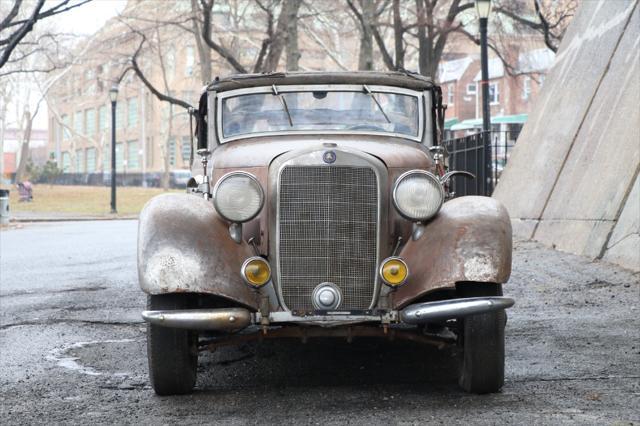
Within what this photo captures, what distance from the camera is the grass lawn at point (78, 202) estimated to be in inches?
1512

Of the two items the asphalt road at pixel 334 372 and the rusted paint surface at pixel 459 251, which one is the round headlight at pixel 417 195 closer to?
the rusted paint surface at pixel 459 251

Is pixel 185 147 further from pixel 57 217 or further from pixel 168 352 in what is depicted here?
pixel 168 352

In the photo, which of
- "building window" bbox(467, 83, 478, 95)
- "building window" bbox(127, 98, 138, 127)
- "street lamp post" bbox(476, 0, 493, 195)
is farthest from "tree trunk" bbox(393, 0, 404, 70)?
"building window" bbox(127, 98, 138, 127)

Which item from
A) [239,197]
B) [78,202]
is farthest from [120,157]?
[239,197]

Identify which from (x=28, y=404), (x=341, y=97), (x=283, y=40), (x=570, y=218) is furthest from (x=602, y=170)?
(x=283, y=40)

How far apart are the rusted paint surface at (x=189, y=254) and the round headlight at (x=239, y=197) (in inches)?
4.4

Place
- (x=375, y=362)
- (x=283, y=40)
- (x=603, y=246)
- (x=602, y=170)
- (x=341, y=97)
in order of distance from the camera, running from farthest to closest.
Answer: (x=283, y=40)
(x=602, y=170)
(x=603, y=246)
(x=341, y=97)
(x=375, y=362)

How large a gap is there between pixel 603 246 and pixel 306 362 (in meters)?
5.88

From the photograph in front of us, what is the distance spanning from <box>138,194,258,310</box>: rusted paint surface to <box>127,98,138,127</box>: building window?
7578 centimetres

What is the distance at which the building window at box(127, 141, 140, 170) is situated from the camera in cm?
8271

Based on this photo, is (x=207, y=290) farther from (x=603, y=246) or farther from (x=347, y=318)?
(x=603, y=246)

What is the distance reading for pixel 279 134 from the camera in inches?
264

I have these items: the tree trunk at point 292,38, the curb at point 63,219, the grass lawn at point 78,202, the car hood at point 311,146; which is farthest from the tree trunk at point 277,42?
the car hood at point 311,146

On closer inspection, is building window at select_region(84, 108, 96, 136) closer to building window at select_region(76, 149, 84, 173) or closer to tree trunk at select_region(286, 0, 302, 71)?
building window at select_region(76, 149, 84, 173)
